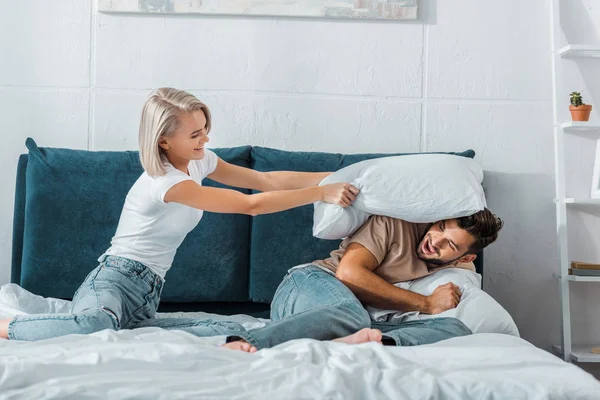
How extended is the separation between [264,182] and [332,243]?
356 millimetres

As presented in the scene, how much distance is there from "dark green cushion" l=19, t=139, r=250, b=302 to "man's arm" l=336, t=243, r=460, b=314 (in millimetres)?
572

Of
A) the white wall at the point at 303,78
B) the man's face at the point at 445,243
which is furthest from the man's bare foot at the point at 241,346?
the white wall at the point at 303,78

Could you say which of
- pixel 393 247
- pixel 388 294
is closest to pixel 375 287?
pixel 388 294

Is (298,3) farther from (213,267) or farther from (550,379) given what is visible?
(550,379)

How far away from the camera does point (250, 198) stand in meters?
2.23

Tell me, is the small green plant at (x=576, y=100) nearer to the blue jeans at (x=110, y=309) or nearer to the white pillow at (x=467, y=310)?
the white pillow at (x=467, y=310)

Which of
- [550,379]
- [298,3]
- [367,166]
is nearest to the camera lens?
[550,379]

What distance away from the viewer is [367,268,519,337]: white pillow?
6.91ft

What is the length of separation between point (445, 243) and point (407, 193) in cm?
20

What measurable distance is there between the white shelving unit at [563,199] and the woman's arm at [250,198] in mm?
950

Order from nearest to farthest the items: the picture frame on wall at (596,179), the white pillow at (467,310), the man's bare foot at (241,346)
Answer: the man's bare foot at (241,346), the white pillow at (467,310), the picture frame on wall at (596,179)

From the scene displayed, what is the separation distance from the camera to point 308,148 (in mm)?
2938

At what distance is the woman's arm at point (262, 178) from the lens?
2537mm

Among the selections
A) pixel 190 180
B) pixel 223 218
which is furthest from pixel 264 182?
pixel 190 180
